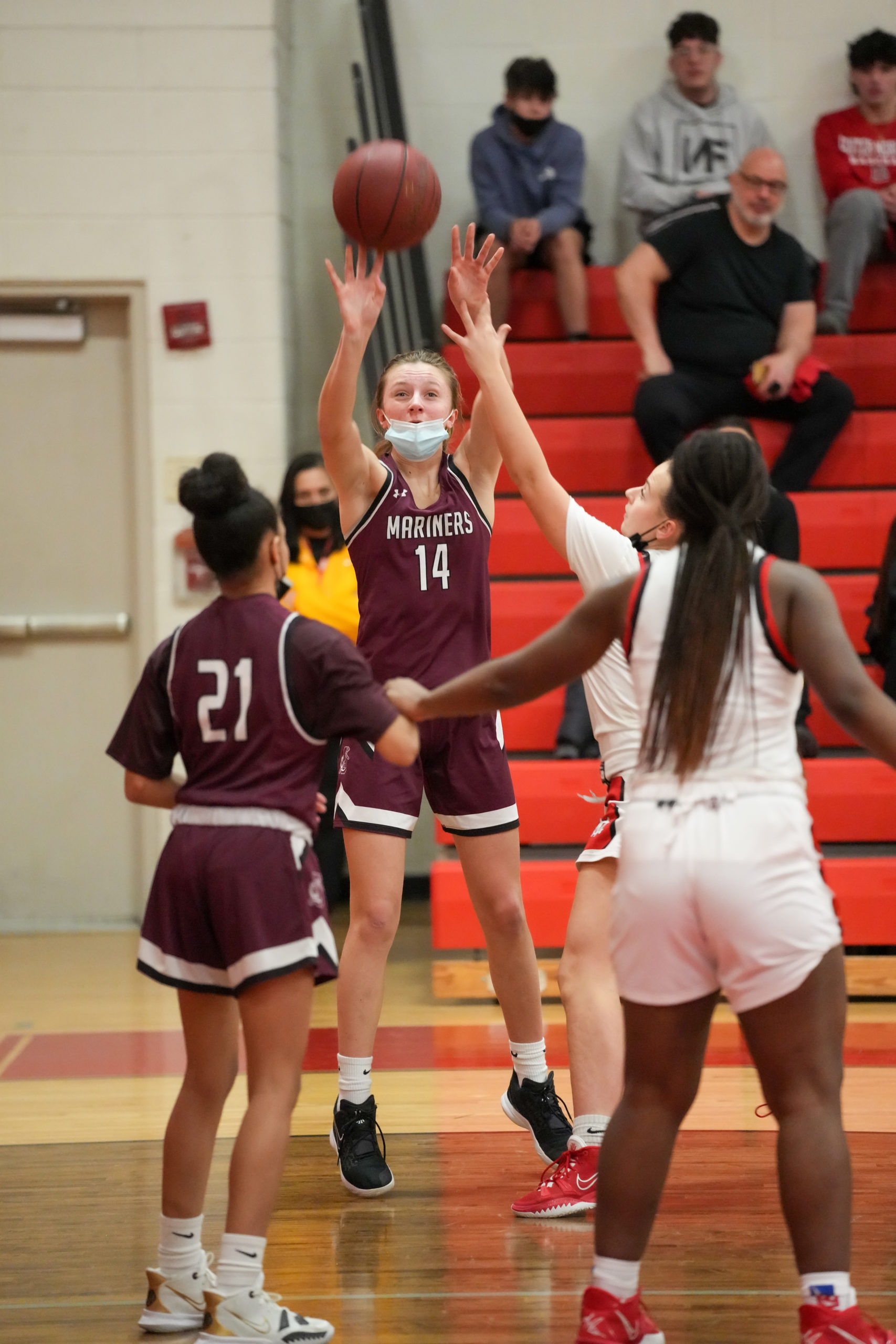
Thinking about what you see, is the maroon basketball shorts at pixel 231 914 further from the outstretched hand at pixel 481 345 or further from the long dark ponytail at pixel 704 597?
the outstretched hand at pixel 481 345

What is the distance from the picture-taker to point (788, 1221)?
2.04 m

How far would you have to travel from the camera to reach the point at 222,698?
89.0 inches

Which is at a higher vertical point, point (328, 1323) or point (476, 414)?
point (476, 414)

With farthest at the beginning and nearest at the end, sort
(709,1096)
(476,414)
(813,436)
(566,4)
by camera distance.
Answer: (566,4) → (813,436) → (709,1096) → (476,414)

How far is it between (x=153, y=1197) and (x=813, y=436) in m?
4.12

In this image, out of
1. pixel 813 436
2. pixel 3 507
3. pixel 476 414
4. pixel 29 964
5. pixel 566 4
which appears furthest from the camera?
pixel 566 4

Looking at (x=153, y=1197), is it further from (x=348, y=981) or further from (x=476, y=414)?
(x=476, y=414)

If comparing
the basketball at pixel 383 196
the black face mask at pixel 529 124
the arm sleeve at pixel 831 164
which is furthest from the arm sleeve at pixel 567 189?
the basketball at pixel 383 196

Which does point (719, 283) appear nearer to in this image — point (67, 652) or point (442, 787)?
point (67, 652)

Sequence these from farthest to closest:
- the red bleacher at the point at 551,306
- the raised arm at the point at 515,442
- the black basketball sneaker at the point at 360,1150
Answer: the red bleacher at the point at 551,306 < the black basketball sneaker at the point at 360,1150 < the raised arm at the point at 515,442

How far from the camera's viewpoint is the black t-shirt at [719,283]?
19.6 ft

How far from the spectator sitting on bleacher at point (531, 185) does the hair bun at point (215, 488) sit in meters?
4.17

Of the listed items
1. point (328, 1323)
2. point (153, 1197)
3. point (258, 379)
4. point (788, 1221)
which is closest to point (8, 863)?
point (258, 379)

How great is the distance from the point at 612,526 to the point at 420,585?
209 centimetres
